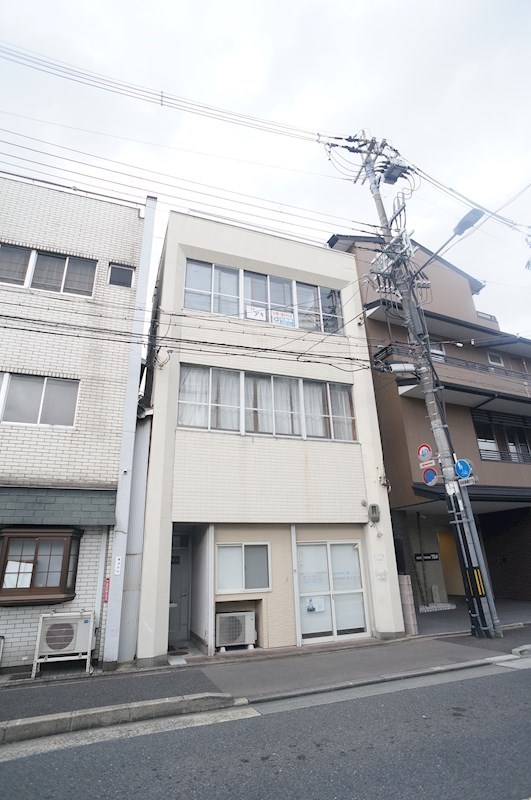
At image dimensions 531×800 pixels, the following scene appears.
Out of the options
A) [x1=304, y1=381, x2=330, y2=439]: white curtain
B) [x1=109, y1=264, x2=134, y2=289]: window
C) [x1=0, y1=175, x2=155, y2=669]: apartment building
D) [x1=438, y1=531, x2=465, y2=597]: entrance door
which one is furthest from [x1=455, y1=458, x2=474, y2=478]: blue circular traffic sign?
[x1=109, y1=264, x2=134, y2=289]: window

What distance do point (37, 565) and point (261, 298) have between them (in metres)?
8.80

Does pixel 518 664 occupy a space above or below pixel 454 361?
below

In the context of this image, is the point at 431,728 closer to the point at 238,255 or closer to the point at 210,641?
the point at 210,641

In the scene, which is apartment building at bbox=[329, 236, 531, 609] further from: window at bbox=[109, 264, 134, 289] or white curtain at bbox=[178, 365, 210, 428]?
window at bbox=[109, 264, 134, 289]

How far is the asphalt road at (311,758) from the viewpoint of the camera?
379cm

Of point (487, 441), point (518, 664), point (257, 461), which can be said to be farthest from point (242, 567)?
point (487, 441)

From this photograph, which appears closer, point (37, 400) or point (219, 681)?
point (219, 681)

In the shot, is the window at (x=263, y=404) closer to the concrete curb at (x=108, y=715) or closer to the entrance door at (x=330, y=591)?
the entrance door at (x=330, y=591)

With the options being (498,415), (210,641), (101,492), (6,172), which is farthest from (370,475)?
(6,172)

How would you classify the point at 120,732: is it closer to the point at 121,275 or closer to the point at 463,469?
the point at 463,469

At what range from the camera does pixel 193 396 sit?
11.0 m

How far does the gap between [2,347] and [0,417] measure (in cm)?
157

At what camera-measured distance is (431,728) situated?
16.5 feet

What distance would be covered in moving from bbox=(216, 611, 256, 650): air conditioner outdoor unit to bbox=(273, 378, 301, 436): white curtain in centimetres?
455
